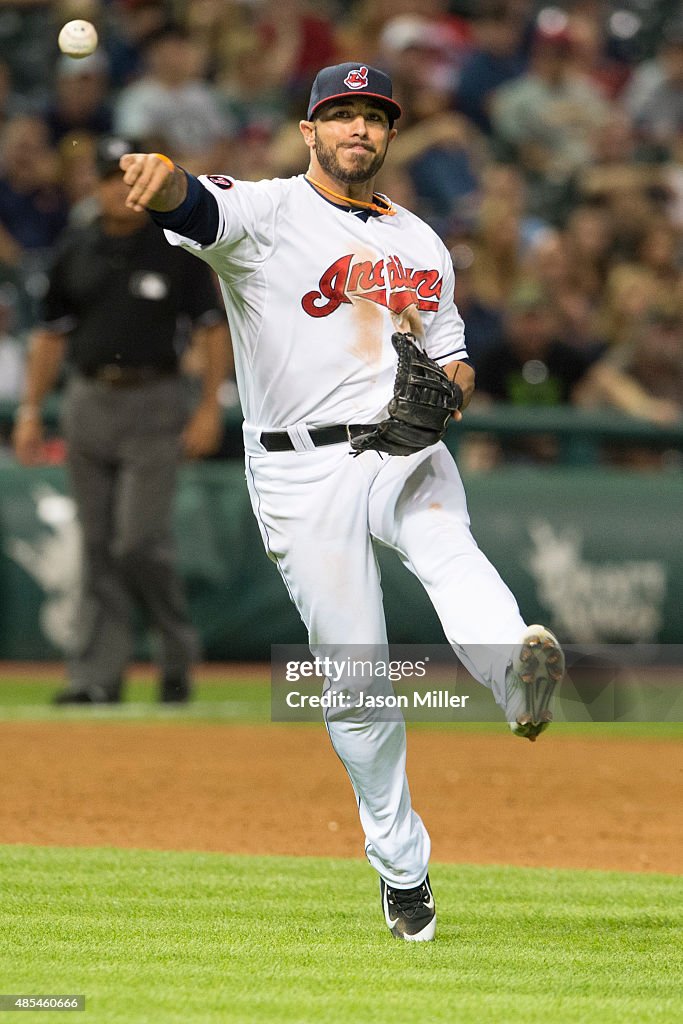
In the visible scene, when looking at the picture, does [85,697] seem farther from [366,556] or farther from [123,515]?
[366,556]

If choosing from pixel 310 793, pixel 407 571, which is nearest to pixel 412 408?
pixel 310 793

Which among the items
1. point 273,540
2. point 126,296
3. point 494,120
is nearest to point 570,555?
point 126,296

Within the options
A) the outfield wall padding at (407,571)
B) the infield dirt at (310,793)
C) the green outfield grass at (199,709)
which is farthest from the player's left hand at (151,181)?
the outfield wall padding at (407,571)

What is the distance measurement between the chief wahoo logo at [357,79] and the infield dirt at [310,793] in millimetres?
2652

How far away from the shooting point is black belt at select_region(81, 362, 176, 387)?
8.99 meters

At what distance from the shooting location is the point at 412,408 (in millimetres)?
4312

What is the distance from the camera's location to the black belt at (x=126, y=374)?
899 centimetres

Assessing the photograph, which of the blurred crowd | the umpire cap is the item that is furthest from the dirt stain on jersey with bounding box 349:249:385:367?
the blurred crowd

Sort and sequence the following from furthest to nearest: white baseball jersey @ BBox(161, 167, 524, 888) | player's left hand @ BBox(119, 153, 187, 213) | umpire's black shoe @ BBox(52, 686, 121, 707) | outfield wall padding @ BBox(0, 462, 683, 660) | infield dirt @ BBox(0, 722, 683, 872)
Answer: outfield wall padding @ BBox(0, 462, 683, 660) < umpire's black shoe @ BBox(52, 686, 121, 707) < infield dirt @ BBox(0, 722, 683, 872) < white baseball jersey @ BBox(161, 167, 524, 888) < player's left hand @ BBox(119, 153, 187, 213)

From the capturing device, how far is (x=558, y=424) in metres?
10.8

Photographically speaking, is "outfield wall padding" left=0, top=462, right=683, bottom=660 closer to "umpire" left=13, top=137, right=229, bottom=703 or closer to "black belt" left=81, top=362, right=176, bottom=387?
"umpire" left=13, top=137, right=229, bottom=703

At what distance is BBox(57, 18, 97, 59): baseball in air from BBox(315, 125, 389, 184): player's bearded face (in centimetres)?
85

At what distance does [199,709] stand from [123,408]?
5.47 ft

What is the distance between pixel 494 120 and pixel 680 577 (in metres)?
4.99
